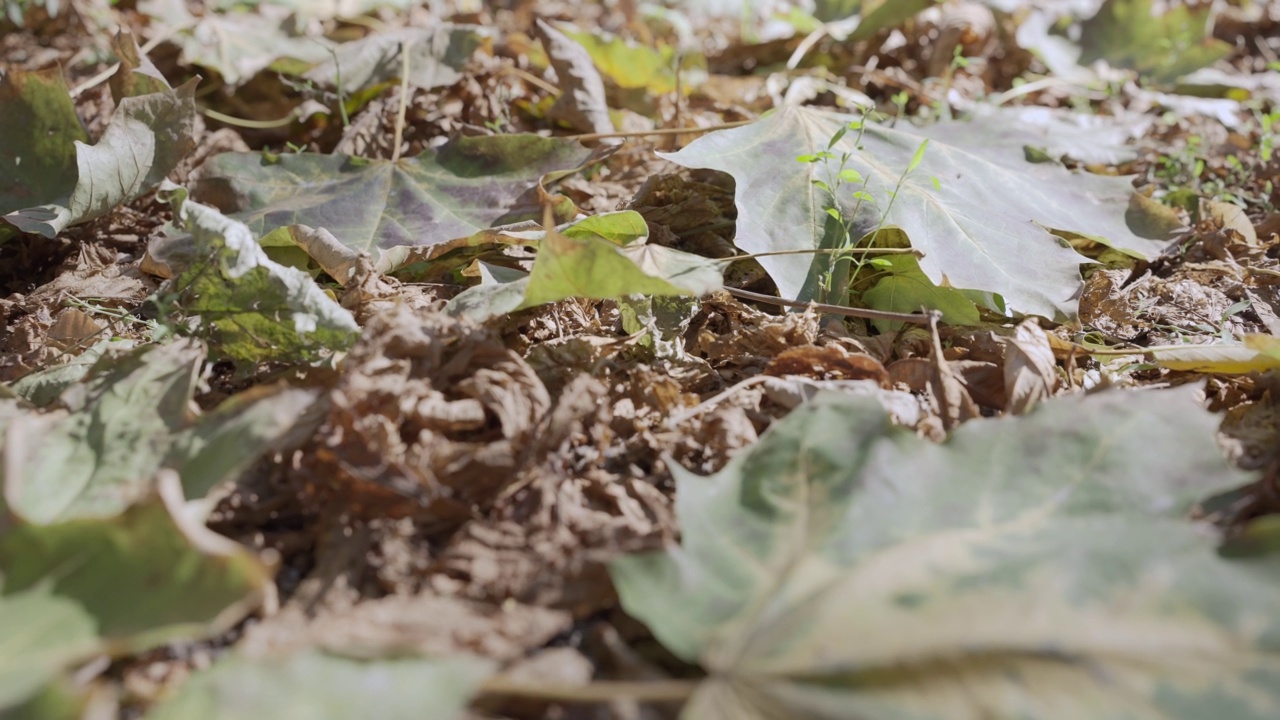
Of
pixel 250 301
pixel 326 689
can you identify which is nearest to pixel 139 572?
pixel 326 689

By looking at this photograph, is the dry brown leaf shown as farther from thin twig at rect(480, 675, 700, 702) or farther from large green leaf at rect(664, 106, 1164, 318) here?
thin twig at rect(480, 675, 700, 702)

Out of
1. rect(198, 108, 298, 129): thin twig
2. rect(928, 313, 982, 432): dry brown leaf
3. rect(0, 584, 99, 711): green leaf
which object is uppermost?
rect(928, 313, 982, 432): dry brown leaf

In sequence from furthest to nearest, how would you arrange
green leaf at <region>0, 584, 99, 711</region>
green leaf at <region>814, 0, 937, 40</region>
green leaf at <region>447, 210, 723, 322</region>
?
green leaf at <region>814, 0, 937, 40</region> < green leaf at <region>447, 210, 723, 322</region> < green leaf at <region>0, 584, 99, 711</region>

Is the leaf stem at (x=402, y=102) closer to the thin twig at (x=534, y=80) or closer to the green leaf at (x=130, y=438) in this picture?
the thin twig at (x=534, y=80)

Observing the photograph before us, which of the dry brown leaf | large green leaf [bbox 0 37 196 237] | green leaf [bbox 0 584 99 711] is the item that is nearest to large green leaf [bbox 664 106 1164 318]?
the dry brown leaf

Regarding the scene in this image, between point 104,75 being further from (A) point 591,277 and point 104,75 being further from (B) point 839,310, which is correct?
(B) point 839,310

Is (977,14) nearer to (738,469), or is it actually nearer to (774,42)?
(774,42)

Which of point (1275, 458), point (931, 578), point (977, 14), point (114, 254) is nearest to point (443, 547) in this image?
point (931, 578)
